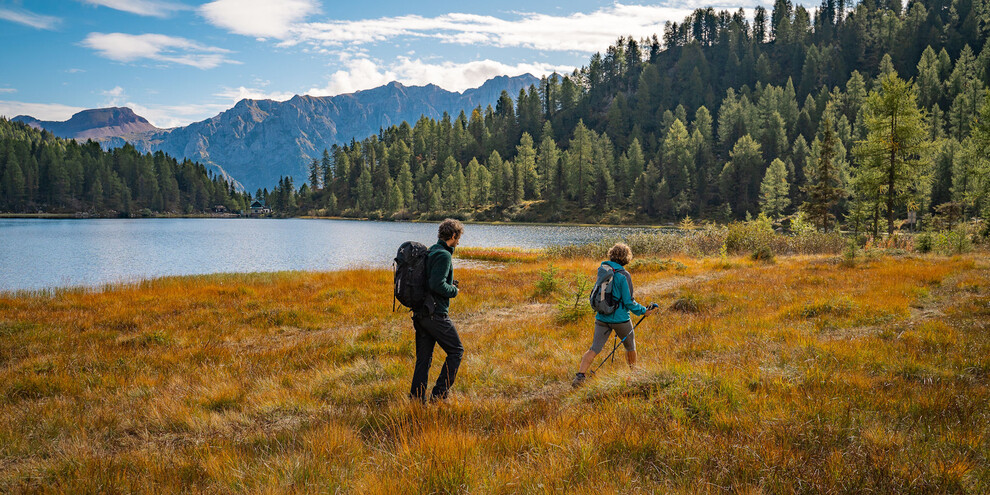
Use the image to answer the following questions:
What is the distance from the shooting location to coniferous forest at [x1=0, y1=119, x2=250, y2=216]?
14350cm

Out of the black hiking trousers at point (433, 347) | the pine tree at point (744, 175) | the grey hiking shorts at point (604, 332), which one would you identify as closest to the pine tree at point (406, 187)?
the pine tree at point (744, 175)

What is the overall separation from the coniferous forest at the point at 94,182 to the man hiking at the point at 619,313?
184397mm

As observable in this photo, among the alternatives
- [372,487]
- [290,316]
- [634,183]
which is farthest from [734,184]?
[372,487]

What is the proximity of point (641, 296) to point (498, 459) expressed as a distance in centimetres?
1368

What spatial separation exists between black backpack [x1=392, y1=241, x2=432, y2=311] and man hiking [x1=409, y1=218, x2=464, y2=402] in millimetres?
72

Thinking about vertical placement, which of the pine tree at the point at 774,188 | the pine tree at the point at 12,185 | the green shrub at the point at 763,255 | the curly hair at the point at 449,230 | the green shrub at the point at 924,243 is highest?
the pine tree at the point at 12,185

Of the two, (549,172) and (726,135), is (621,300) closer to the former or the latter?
(549,172)

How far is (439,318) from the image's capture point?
20.0 feet

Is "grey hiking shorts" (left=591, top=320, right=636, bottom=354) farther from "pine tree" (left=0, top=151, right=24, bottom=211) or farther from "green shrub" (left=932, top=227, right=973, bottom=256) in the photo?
"pine tree" (left=0, top=151, right=24, bottom=211)

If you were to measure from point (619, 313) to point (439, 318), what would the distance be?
9.50ft

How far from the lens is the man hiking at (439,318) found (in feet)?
19.3

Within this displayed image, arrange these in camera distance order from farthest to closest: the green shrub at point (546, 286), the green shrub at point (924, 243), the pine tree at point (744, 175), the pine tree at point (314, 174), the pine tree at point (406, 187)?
the pine tree at point (314, 174)
the pine tree at point (406, 187)
the pine tree at point (744, 175)
the green shrub at point (924, 243)
the green shrub at point (546, 286)

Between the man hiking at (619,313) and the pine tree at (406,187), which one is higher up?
the pine tree at (406,187)

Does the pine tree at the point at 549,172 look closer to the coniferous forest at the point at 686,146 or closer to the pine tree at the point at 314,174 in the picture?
the coniferous forest at the point at 686,146
